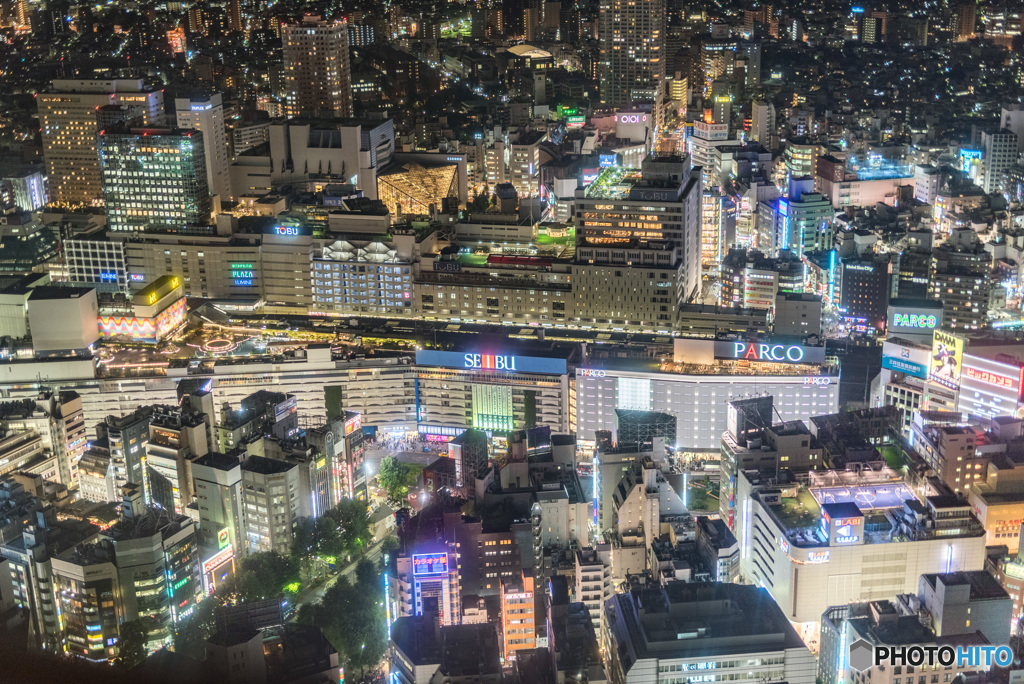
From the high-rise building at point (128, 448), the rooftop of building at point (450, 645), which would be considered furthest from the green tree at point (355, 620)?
the high-rise building at point (128, 448)

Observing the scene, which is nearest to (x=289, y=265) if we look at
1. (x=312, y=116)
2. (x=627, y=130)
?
(x=312, y=116)

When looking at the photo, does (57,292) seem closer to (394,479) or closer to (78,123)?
(394,479)

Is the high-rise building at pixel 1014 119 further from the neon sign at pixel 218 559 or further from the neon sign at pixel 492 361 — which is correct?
the neon sign at pixel 218 559

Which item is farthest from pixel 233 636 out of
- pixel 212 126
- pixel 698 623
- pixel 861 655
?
pixel 212 126

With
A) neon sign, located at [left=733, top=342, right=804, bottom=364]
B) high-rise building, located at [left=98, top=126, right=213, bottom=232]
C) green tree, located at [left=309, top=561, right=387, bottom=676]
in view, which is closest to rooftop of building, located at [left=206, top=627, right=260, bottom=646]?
green tree, located at [left=309, top=561, right=387, bottom=676]

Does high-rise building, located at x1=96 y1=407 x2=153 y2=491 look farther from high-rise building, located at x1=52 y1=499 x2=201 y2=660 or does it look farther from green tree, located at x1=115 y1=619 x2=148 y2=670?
green tree, located at x1=115 y1=619 x2=148 y2=670

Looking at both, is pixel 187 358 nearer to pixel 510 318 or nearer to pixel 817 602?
pixel 510 318
